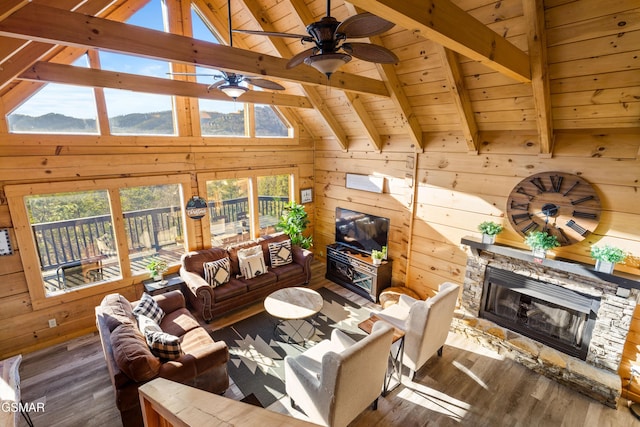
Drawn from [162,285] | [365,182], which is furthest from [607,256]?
[162,285]

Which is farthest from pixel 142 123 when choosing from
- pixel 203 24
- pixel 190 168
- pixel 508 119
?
pixel 508 119

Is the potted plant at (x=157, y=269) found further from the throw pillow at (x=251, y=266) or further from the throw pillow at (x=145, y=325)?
the throw pillow at (x=145, y=325)

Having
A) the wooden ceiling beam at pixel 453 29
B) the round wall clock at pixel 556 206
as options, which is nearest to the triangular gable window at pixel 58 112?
the wooden ceiling beam at pixel 453 29

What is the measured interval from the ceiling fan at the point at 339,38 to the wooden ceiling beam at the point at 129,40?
976mm

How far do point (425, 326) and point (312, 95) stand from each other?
3.89 meters

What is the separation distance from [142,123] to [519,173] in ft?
17.6

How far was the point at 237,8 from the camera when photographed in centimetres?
431

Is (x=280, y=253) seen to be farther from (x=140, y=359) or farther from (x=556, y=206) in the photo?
(x=556, y=206)

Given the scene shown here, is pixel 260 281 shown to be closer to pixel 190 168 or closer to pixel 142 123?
pixel 190 168

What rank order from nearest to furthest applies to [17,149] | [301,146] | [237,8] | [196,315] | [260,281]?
1. [17,149]
2. [237,8]
3. [196,315]
4. [260,281]
5. [301,146]

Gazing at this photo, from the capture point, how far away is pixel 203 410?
31.9 inches

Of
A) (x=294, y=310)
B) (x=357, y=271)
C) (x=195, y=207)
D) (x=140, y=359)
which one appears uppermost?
(x=195, y=207)

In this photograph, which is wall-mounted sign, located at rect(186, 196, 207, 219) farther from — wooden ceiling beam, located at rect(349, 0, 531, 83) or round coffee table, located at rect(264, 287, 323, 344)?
wooden ceiling beam, located at rect(349, 0, 531, 83)

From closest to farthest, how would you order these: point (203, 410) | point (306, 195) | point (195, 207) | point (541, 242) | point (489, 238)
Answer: point (203, 410) → point (541, 242) → point (489, 238) → point (195, 207) → point (306, 195)
